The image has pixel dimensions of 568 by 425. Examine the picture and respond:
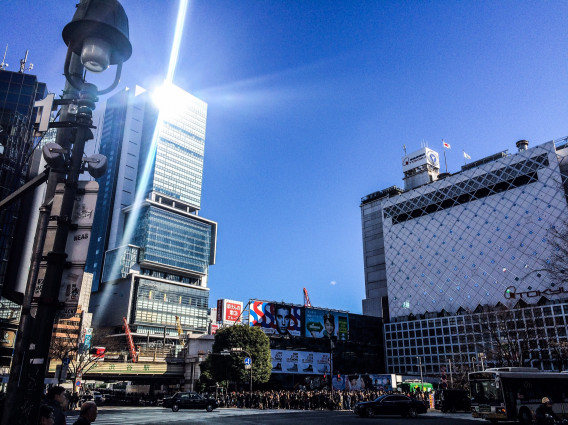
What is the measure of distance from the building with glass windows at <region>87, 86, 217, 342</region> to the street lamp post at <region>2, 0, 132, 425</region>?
409 feet

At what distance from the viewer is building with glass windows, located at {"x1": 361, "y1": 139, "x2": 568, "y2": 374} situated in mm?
80438

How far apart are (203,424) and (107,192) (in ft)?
465

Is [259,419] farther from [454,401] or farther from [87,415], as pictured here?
[87,415]

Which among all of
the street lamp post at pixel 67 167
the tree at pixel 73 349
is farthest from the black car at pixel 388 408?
the tree at pixel 73 349

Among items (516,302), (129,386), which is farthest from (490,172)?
(129,386)

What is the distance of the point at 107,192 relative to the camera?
149000 millimetres

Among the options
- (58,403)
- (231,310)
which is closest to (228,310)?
(231,310)

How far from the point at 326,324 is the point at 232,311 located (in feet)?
62.9

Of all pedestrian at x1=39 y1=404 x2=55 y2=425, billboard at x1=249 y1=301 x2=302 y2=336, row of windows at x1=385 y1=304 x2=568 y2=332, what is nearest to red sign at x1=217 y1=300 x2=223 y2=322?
billboard at x1=249 y1=301 x2=302 y2=336

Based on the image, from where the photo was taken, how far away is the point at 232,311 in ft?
282

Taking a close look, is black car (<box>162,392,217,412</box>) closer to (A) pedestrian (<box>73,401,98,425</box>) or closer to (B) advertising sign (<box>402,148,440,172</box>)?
(A) pedestrian (<box>73,401,98,425</box>)

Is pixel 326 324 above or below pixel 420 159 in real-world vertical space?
below

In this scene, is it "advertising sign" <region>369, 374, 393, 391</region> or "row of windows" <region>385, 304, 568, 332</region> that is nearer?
"advertising sign" <region>369, 374, 393, 391</region>

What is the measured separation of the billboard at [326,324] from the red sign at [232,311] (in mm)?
15735
